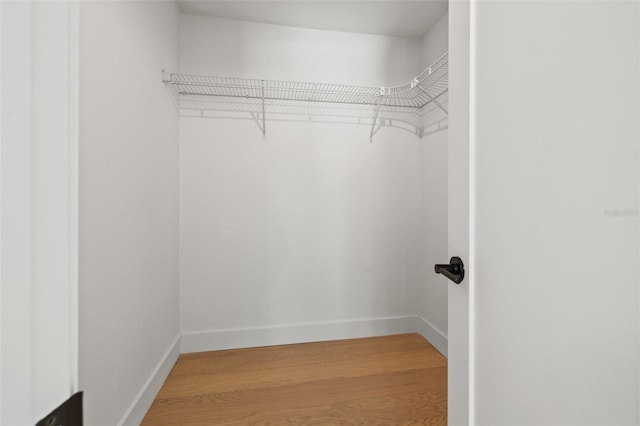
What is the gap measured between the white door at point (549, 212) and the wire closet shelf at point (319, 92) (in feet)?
4.39

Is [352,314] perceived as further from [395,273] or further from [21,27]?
[21,27]

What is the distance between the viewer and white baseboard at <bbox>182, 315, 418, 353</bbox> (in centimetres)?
184

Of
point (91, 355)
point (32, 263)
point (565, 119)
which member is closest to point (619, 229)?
point (565, 119)

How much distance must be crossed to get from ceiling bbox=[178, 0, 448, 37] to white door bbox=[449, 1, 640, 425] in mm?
1392

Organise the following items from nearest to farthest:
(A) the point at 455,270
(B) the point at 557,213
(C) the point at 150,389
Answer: (B) the point at 557,213 < (A) the point at 455,270 < (C) the point at 150,389

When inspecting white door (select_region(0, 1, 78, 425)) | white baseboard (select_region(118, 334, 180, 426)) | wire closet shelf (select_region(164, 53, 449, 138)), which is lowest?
white baseboard (select_region(118, 334, 180, 426))

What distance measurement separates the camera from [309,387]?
58.2 inches

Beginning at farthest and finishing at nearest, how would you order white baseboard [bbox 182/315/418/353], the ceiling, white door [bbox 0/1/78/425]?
1. white baseboard [bbox 182/315/418/353]
2. the ceiling
3. white door [bbox 0/1/78/425]

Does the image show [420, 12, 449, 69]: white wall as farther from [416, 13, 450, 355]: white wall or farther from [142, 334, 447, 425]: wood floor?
[142, 334, 447, 425]: wood floor

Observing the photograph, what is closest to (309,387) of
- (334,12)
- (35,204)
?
(35,204)

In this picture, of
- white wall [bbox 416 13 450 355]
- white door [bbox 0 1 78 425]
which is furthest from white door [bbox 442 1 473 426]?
white wall [bbox 416 13 450 355]

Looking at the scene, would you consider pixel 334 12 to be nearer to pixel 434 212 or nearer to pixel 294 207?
pixel 294 207

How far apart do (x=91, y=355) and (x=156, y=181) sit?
82 centimetres

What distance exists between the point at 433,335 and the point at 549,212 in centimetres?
173
